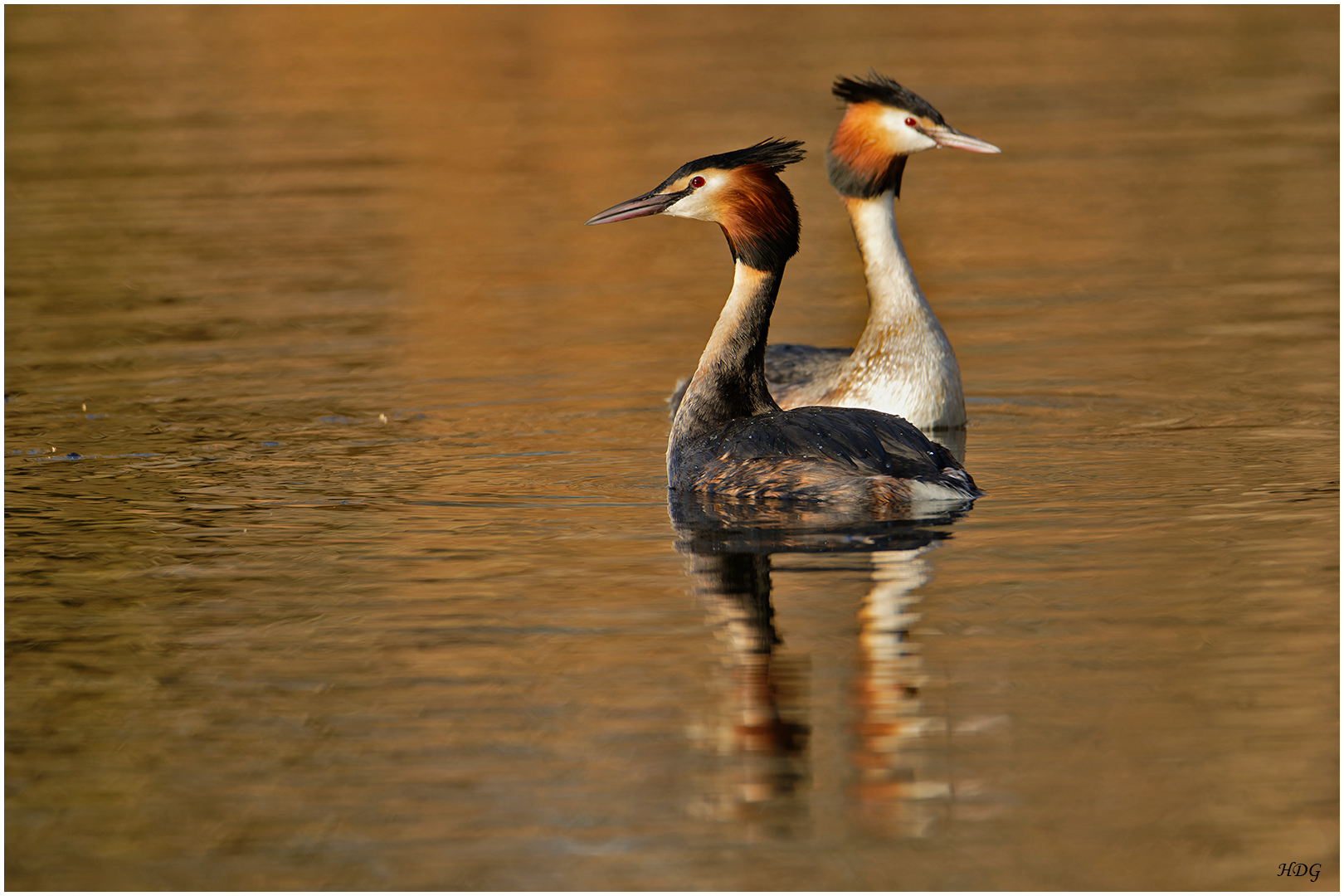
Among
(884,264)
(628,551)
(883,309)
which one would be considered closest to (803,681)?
(628,551)

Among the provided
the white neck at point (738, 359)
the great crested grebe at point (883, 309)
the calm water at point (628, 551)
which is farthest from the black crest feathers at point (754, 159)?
the great crested grebe at point (883, 309)

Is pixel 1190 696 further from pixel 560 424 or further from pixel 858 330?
pixel 858 330

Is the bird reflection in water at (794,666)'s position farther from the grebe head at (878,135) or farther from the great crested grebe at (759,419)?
the grebe head at (878,135)

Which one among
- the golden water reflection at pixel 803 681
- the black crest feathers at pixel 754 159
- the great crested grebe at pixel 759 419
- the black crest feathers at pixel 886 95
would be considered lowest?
the golden water reflection at pixel 803 681

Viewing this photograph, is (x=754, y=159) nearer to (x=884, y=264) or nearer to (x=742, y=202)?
(x=742, y=202)

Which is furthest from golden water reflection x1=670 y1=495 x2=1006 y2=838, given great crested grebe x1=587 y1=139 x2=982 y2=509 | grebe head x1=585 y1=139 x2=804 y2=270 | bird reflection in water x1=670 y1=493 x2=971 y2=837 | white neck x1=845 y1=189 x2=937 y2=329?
white neck x1=845 y1=189 x2=937 y2=329

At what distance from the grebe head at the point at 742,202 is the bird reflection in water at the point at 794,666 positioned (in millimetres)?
1316

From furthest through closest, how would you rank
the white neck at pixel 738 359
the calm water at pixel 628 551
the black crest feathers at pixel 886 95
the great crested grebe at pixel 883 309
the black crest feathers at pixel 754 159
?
the black crest feathers at pixel 886 95 → the great crested grebe at pixel 883 309 → the white neck at pixel 738 359 → the black crest feathers at pixel 754 159 → the calm water at pixel 628 551

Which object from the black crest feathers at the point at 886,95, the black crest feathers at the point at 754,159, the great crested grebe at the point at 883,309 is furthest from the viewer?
the black crest feathers at the point at 886,95

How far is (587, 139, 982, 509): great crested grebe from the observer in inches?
333

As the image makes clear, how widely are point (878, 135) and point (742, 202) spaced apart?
2.28m

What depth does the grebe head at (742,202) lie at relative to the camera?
9398 millimetres

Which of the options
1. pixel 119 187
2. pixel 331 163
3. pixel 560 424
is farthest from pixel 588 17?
pixel 560 424

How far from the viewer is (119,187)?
19797 millimetres
